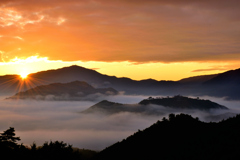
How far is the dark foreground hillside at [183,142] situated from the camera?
4468 centimetres

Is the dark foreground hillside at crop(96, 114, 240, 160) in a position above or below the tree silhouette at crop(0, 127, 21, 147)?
below

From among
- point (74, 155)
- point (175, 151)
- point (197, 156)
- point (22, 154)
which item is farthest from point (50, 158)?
point (175, 151)

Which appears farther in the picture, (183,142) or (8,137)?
(183,142)

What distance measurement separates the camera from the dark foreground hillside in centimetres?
4468

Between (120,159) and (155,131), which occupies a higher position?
(155,131)

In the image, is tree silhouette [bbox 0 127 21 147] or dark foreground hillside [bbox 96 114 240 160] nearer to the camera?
tree silhouette [bbox 0 127 21 147]

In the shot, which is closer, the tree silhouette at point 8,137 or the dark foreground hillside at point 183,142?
the tree silhouette at point 8,137

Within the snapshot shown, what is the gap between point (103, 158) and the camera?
229 feet

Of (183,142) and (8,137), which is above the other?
(8,137)

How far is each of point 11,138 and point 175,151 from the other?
37.2 metres

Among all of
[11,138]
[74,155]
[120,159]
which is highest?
[11,138]

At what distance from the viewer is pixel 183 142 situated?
198ft

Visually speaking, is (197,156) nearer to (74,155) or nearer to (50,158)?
(74,155)

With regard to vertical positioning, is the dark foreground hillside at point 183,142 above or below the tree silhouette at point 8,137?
below
